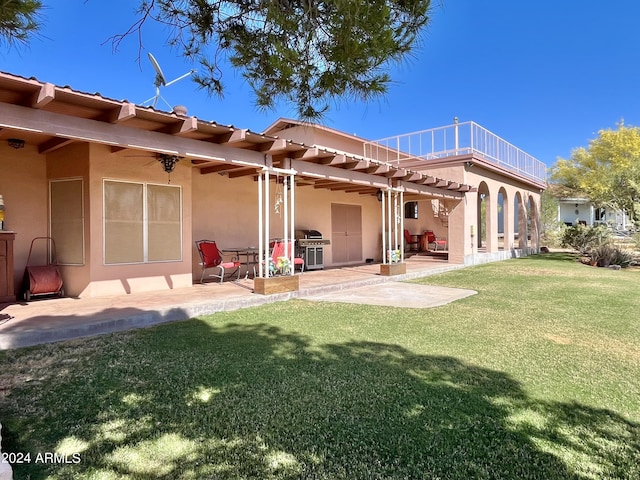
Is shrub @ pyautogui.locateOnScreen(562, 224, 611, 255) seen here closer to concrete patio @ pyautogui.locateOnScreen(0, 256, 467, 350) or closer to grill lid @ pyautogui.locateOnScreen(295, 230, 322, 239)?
grill lid @ pyautogui.locateOnScreen(295, 230, 322, 239)

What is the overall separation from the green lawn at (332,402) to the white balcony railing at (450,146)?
10.4 metres

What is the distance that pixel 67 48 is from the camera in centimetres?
432

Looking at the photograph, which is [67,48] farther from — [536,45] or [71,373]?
[536,45]

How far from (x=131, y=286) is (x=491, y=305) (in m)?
6.92

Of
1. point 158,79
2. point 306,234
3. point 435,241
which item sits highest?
point 158,79

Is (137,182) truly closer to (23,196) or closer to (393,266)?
(23,196)

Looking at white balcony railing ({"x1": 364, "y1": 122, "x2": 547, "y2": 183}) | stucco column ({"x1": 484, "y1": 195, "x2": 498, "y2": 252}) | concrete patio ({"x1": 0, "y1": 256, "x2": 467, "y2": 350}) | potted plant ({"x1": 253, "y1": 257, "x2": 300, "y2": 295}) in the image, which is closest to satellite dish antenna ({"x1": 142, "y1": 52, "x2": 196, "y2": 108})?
concrete patio ({"x1": 0, "y1": 256, "x2": 467, "y2": 350})

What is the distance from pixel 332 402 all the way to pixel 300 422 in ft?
1.31

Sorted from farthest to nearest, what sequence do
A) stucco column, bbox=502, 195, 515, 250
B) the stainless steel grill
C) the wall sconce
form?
1. stucco column, bbox=502, 195, 515, 250
2. the stainless steel grill
3. the wall sconce

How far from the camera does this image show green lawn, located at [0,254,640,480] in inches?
89.8

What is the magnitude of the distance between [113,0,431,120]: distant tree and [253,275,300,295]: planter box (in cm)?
400

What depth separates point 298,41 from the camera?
3508 millimetres

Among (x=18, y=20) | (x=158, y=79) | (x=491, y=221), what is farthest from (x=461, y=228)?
(x=18, y=20)

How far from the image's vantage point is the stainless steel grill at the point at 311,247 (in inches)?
471
